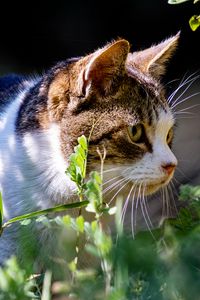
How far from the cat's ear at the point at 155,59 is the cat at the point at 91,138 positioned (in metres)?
0.17

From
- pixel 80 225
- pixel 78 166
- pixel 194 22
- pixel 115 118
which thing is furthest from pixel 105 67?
pixel 80 225

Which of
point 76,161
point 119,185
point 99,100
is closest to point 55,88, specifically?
point 99,100

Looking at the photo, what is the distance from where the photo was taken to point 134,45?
13.8ft

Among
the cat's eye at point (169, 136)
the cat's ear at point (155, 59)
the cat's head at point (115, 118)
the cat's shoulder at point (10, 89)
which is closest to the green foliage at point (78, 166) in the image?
the cat's head at point (115, 118)

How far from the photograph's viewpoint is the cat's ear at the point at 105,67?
1.99 m

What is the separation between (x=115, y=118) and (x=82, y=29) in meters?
2.35

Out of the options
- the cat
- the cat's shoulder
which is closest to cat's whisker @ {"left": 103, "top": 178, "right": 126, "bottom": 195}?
the cat

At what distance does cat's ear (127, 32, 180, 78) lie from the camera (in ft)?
7.80

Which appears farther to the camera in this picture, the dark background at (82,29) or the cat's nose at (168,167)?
the dark background at (82,29)

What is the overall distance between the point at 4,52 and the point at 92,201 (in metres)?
3.33

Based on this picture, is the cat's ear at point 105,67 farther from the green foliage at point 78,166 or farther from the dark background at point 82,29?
the dark background at point 82,29

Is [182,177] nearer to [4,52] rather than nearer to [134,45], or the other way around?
[134,45]

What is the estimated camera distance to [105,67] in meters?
2.05

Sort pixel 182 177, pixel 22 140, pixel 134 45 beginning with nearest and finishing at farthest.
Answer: pixel 22 140 < pixel 182 177 < pixel 134 45
